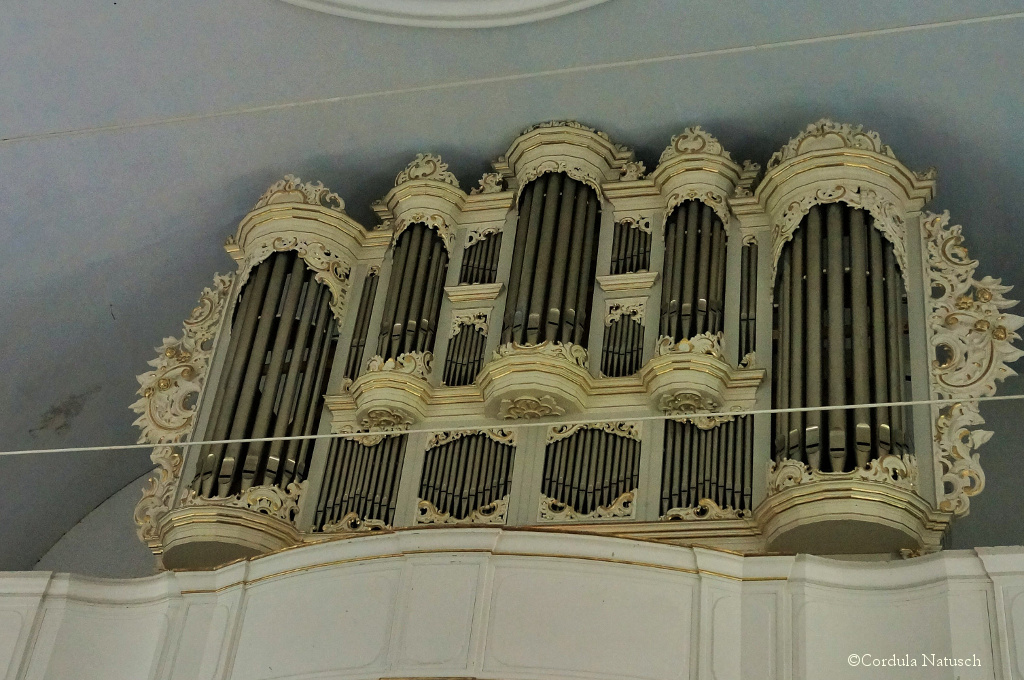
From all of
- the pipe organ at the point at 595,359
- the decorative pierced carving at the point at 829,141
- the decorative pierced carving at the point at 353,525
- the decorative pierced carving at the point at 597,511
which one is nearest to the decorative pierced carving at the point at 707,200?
the pipe organ at the point at 595,359

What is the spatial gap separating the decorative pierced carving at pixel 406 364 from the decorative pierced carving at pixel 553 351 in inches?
22.5

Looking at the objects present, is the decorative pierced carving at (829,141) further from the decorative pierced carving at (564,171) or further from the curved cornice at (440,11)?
the curved cornice at (440,11)

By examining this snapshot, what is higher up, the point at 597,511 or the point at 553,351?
the point at 553,351

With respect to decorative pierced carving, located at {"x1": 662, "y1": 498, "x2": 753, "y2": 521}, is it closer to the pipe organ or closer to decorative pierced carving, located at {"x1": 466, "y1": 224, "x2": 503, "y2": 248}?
the pipe organ

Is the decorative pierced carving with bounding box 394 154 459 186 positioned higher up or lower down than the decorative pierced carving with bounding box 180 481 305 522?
higher up

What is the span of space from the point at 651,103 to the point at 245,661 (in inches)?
208

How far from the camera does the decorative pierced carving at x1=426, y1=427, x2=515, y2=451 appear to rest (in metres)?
9.10

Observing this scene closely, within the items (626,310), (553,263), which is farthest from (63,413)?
(626,310)

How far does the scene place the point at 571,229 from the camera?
10164 mm

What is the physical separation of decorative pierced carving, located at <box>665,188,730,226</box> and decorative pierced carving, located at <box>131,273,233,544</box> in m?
3.54

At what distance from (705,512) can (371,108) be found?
4316 mm

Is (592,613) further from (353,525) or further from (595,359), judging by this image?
(595,359)

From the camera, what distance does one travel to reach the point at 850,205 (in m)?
9.49

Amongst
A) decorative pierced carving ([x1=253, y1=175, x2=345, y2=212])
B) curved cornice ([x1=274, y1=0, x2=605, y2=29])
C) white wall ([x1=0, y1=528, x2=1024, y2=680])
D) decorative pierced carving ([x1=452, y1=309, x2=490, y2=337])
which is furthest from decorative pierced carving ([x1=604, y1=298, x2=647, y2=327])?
white wall ([x1=0, y1=528, x2=1024, y2=680])
